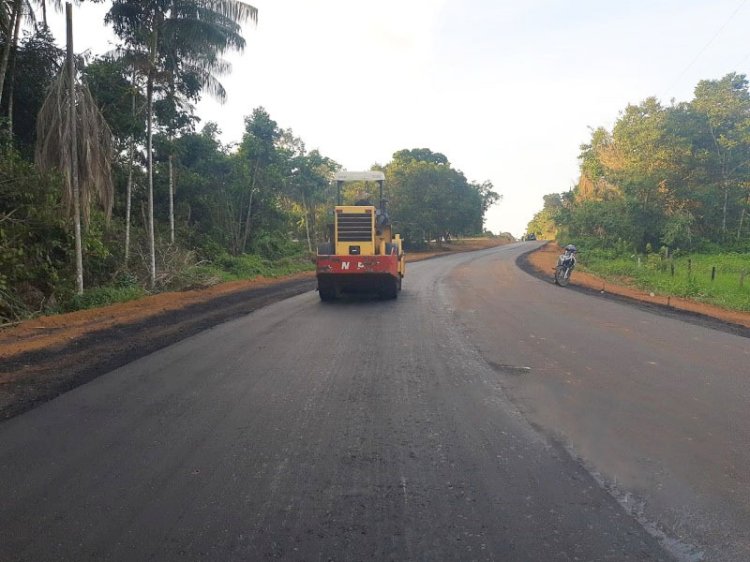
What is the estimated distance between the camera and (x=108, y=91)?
1579 centimetres

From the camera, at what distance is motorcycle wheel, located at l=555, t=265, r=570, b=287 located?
18.4 m

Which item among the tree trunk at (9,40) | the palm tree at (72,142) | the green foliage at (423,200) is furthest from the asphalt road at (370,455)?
the green foliage at (423,200)

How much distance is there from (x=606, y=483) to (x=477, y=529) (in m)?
1.17

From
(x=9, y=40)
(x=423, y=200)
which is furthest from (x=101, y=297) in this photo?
(x=423, y=200)

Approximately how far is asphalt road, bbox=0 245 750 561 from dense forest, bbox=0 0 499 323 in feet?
21.5

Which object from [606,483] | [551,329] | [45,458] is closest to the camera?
[606,483]

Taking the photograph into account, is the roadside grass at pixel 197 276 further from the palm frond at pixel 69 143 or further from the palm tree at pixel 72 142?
the palm frond at pixel 69 143

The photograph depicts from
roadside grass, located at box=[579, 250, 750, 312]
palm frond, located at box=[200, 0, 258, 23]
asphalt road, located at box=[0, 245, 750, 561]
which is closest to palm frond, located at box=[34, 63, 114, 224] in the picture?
palm frond, located at box=[200, 0, 258, 23]

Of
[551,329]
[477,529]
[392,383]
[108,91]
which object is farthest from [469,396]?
[108,91]

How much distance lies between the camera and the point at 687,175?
1112 inches

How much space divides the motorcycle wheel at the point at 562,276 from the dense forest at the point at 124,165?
1190cm

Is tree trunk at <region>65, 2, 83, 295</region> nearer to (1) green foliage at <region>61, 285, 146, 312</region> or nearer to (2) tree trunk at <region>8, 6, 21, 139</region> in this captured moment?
(1) green foliage at <region>61, 285, 146, 312</region>

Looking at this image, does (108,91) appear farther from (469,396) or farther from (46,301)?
(469,396)

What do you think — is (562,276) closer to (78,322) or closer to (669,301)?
(669,301)
